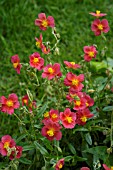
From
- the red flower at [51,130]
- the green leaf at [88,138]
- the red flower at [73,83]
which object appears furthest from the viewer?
the green leaf at [88,138]

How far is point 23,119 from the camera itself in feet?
7.10

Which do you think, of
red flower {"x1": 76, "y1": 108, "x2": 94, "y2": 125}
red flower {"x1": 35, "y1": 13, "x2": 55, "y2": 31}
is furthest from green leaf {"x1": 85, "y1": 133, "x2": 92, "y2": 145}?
red flower {"x1": 35, "y1": 13, "x2": 55, "y2": 31}

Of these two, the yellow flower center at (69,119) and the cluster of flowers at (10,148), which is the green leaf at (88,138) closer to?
the yellow flower center at (69,119)

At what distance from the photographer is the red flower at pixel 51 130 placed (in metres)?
1.89

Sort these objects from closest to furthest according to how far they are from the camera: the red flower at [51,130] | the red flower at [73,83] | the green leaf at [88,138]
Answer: the red flower at [51,130]
the red flower at [73,83]
the green leaf at [88,138]

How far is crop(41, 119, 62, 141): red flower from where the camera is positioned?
1.89m

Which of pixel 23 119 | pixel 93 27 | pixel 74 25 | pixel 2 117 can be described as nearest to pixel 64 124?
pixel 23 119

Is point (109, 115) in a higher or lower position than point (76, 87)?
lower

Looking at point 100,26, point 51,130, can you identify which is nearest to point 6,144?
point 51,130

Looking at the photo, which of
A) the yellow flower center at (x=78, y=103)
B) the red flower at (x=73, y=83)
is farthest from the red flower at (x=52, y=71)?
the yellow flower center at (x=78, y=103)

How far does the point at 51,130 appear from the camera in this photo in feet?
6.22

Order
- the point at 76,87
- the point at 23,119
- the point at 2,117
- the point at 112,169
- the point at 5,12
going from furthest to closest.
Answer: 1. the point at 5,12
2. the point at 2,117
3. the point at 23,119
4. the point at 76,87
5. the point at 112,169

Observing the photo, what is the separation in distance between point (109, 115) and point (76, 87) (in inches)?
14.1

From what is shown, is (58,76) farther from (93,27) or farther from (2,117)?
(2,117)
